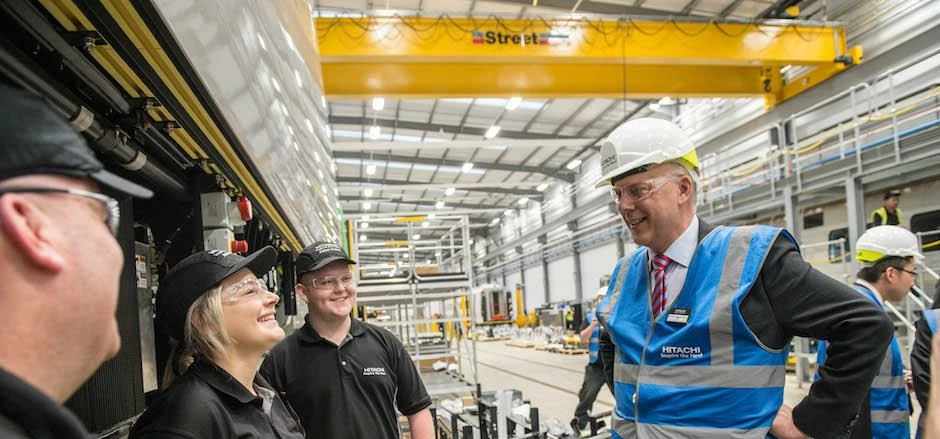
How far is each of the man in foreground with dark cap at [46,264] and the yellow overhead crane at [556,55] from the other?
7.04 meters

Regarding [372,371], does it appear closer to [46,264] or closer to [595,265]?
[46,264]

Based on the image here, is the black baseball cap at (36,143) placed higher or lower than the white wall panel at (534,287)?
higher

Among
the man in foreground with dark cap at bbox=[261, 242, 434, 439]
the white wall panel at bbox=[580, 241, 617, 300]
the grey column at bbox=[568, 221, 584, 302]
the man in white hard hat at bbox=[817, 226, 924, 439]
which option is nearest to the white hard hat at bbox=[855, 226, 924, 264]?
the man in white hard hat at bbox=[817, 226, 924, 439]

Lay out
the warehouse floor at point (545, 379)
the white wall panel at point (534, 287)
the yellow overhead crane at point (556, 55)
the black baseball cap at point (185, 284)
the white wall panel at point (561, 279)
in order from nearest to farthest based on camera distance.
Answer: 1. the black baseball cap at point (185, 284)
2. the yellow overhead crane at point (556, 55)
3. the warehouse floor at point (545, 379)
4. the white wall panel at point (561, 279)
5. the white wall panel at point (534, 287)

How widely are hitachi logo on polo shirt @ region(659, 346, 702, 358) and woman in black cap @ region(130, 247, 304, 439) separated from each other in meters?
1.10

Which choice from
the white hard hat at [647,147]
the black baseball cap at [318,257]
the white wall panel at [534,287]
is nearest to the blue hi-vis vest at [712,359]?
the white hard hat at [647,147]

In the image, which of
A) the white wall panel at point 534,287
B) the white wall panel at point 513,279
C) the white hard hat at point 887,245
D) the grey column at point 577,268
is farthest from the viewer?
the white wall panel at point 513,279

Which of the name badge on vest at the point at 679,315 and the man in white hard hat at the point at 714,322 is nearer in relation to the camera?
the man in white hard hat at the point at 714,322

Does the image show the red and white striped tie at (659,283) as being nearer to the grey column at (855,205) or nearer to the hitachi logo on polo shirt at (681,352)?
the hitachi logo on polo shirt at (681,352)

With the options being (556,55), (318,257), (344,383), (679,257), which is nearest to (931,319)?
(679,257)

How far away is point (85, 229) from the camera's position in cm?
69

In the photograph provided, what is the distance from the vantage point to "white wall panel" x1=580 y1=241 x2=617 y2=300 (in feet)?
66.3

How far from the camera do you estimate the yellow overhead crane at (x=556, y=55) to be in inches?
301

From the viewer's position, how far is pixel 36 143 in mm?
621
